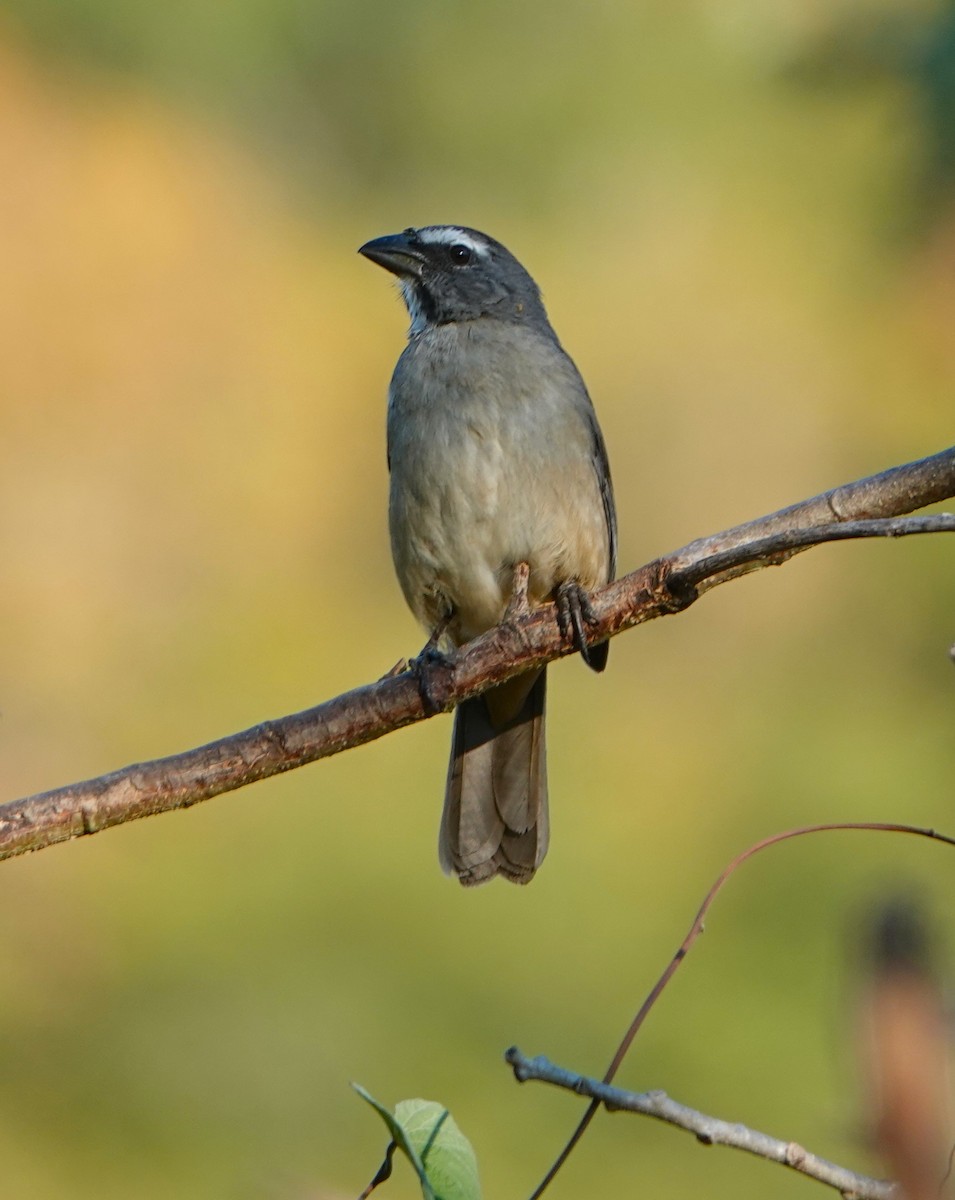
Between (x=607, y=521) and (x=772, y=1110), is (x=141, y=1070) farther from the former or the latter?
Result: (x=607, y=521)

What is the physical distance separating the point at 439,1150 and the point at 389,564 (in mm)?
8812

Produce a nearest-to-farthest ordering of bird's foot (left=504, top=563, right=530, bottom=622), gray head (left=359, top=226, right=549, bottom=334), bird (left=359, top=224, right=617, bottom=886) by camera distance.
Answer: bird's foot (left=504, top=563, right=530, bottom=622) → bird (left=359, top=224, right=617, bottom=886) → gray head (left=359, top=226, right=549, bottom=334)

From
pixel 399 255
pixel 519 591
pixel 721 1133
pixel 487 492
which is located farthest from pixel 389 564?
pixel 721 1133

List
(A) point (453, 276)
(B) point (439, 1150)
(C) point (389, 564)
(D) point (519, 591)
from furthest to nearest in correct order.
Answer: (C) point (389, 564), (A) point (453, 276), (D) point (519, 591), (B) point (439, 1150)

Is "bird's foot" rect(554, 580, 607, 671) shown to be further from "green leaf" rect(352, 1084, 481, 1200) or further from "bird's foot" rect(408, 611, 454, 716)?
"green leaf" rect(352, 1084, 481, 1200)

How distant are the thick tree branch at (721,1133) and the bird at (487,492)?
245 cm

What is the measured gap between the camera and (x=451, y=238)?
560 centimetres

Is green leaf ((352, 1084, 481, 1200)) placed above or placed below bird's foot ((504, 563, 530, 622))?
below

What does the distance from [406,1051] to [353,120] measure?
347 inches

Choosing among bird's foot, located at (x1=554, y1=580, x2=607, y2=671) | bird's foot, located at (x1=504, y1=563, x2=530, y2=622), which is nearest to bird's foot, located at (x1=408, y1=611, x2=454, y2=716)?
bird's foot, located at (x1=554, y1=580, x2=607, y2=671)

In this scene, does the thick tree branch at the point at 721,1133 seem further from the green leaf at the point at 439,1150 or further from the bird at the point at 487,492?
the bird at the point at 487,492

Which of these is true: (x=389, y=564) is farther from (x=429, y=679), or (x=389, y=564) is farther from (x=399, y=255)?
(x=429, y=679)

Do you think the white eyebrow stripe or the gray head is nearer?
the gray head

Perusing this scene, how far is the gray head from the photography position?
5.46m
